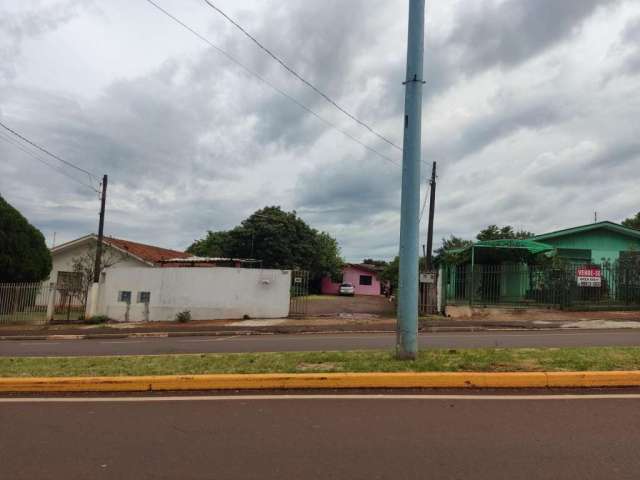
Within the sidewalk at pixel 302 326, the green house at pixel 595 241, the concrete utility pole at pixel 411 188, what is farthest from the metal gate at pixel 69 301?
the green house at pixel 595 241

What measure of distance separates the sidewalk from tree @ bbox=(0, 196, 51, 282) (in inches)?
154

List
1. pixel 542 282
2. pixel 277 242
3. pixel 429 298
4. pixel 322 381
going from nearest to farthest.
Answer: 1. pixel 322 381
2. pixel 542 282
3. pixel 429 298
4. pixel 277 242

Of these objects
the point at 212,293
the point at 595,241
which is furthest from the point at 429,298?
the point at 595,241

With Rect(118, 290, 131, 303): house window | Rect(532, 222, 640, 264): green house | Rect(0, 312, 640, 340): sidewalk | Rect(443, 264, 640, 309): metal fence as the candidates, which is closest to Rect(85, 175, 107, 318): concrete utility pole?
Rect(118, 290, 131, 303): house window

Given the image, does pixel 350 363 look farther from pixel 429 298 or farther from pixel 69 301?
pixel 69 301

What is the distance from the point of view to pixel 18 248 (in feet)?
86.1

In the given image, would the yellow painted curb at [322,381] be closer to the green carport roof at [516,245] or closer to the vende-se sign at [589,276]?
the vende-se sign at [589,276]

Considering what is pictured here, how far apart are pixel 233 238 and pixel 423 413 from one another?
44.6 metres

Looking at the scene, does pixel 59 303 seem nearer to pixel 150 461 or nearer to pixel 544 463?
pixel 150 461

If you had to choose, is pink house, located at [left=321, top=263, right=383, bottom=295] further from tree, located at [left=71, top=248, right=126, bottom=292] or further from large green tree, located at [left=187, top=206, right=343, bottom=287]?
tree, located at [left=71, top=248, right=126, bottom=292]

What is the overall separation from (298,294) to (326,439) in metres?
19.6

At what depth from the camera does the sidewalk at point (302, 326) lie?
18.4 meters

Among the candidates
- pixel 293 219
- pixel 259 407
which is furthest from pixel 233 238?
pixel 259 407

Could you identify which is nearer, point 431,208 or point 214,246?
point 431,208
